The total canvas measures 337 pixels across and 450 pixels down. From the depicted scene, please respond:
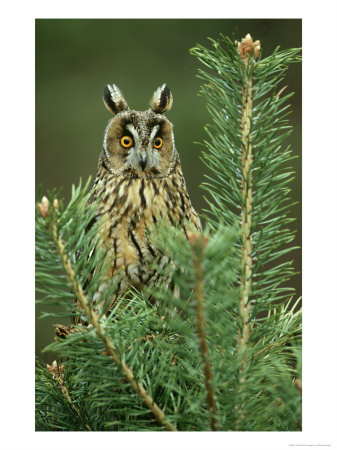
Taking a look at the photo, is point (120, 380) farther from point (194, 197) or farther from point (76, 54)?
point (194, 197)

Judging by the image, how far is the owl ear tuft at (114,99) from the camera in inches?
47.8

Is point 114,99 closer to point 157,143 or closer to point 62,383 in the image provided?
point 157,143

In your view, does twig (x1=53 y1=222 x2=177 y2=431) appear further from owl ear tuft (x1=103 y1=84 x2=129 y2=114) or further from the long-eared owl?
owl ear tuft (x1=103 y1=84 x2=129 y2=114)

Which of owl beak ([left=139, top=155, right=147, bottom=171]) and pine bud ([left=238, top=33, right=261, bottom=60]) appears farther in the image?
owl beak ([left=139, top=155, right=147, bottom=171])

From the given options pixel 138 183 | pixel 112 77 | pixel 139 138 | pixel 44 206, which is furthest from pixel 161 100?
pixel 44 206

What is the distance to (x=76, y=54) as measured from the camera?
1.39m

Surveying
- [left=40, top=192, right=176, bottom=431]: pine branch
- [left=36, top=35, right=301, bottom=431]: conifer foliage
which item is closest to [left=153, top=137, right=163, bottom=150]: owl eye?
[left=36, top=35, right=301, bottom=431]: conifer foliage

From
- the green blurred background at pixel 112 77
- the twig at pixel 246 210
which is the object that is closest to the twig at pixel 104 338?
the twig at pixel 246 210

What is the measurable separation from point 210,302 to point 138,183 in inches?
29.9

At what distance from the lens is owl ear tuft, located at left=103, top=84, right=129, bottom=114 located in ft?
3.99

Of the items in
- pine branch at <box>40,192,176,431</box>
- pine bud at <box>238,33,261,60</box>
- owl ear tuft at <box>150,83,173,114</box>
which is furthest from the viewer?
owl ear tuft at <box>150,83,173,114</box>

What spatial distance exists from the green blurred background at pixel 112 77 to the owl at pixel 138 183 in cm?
16

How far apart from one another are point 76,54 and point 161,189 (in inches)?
18.8

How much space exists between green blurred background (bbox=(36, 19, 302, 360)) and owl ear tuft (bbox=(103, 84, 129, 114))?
138mm
